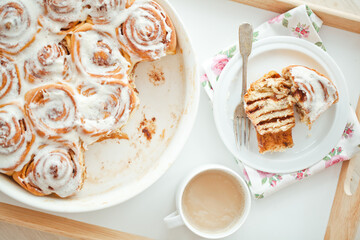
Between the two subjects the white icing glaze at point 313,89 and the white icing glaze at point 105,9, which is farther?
the white icing glaze at point 313,89

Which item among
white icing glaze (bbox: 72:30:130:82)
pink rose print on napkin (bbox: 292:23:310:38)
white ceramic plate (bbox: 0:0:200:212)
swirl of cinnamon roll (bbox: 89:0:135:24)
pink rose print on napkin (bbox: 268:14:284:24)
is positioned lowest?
white ceramic plate (bbox: 0:0:200:212)

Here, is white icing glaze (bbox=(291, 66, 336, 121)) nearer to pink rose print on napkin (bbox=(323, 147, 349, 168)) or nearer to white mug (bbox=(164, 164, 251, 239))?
pink rose print on napkin (bbox=(323, 147, 349, 168))

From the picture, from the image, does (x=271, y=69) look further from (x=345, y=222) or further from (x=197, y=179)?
(x=345, y=222)

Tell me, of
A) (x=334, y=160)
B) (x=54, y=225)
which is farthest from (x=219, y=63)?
→ (x=54, y=225)

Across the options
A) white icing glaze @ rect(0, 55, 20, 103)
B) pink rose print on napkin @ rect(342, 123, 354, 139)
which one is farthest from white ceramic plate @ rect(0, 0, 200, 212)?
pink rose print on napkin @ rect(342, 123, 354, 139)

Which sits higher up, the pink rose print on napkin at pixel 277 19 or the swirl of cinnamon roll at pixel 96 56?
the swirl of cinnamon roll at pixel 96 56

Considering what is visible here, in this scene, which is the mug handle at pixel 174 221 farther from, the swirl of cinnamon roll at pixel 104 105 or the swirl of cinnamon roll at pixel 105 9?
the swirl of cinnamon roll at pixel 105 9

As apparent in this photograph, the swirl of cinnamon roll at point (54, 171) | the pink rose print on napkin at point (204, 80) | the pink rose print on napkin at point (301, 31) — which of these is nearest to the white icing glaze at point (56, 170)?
the swirl of cinnamon roll at point (54, 171)
